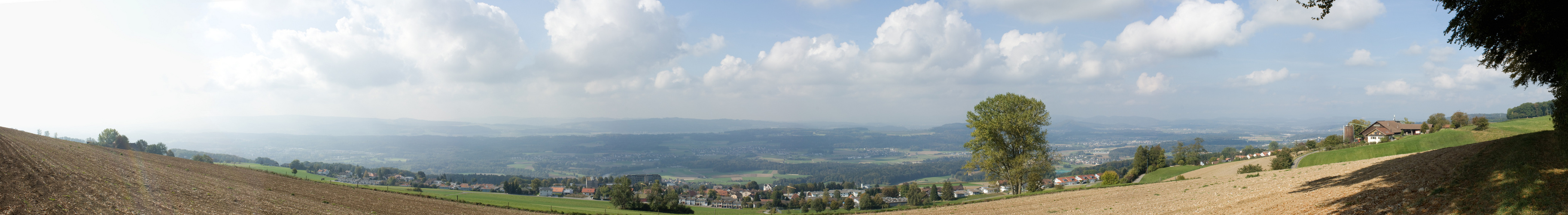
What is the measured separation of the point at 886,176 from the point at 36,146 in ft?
407

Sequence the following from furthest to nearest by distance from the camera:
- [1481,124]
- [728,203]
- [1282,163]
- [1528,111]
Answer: [1528,111] < [728,203] < [1481,124] < [1282,163]

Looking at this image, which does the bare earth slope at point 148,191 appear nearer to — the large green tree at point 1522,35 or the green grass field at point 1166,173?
the large green tree at point 1522,35

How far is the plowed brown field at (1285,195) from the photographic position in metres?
10.3

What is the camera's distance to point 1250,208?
39.8 ft

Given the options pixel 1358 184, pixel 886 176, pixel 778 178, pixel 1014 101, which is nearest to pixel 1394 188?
pixel 1358 184

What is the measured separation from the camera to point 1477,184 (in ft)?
31.0

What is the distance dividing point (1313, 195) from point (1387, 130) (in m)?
84.1

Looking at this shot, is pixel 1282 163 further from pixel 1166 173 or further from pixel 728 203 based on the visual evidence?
pixel 728 203

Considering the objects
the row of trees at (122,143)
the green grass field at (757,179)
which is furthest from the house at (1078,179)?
the row of trees at (122,143)

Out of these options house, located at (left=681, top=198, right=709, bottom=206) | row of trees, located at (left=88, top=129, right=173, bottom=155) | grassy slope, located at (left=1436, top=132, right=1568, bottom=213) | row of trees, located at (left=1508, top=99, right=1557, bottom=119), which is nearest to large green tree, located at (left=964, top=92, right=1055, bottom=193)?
grassy slope, located at (left=1436, top=132, right=1568, bottom=213)

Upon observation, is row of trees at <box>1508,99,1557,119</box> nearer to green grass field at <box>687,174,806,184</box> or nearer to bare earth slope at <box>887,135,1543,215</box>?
bare earth slope at <box>887,135,1543,215</box>

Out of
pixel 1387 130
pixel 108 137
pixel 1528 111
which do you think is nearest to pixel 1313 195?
pixel 1387 130

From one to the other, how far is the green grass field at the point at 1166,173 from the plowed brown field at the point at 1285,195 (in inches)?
929

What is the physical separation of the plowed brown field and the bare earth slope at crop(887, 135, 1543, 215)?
4 centimetres
